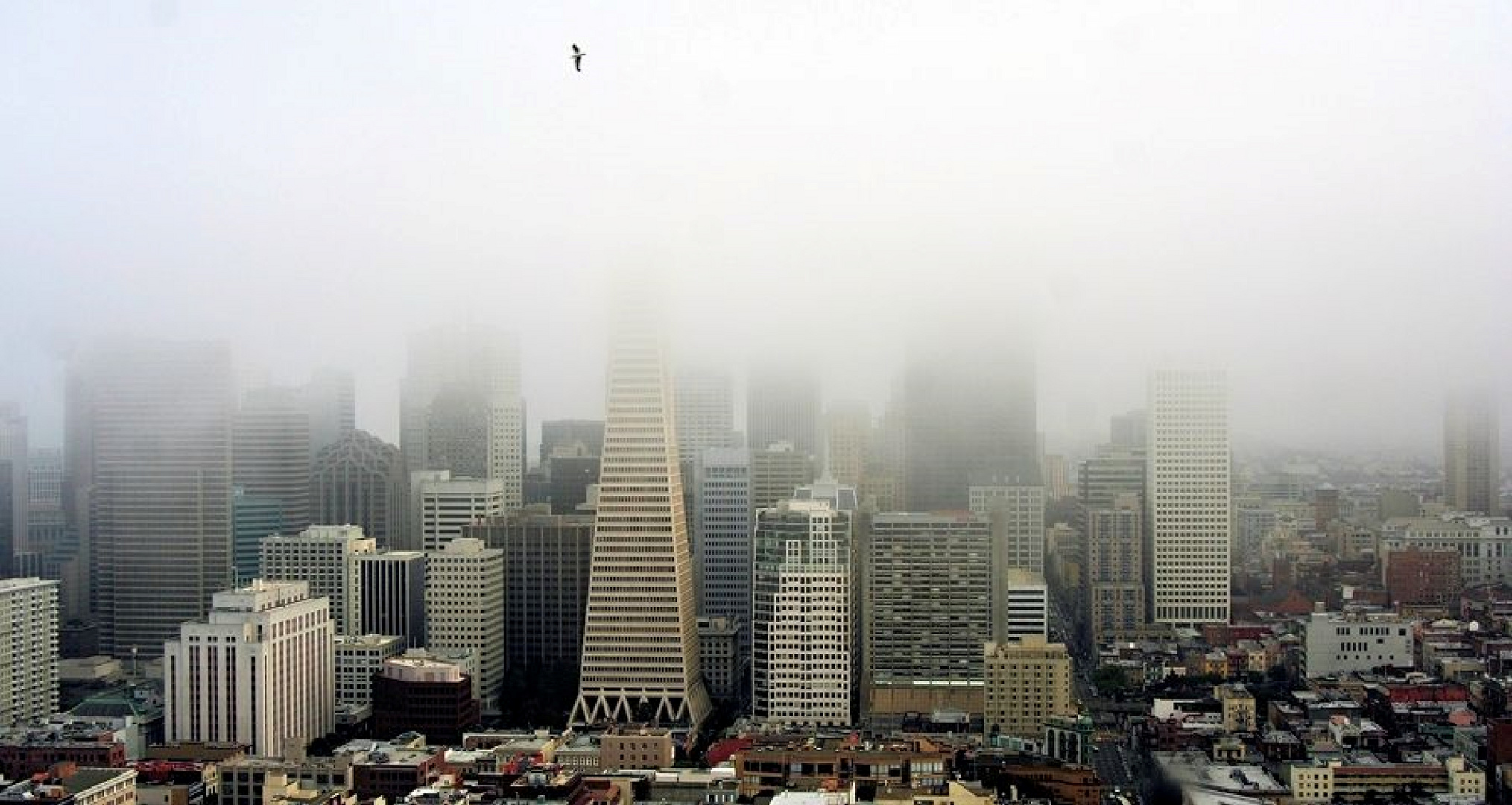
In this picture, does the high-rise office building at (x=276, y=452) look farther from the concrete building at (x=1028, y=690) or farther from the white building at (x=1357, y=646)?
the white building at (x=1357, y=646)

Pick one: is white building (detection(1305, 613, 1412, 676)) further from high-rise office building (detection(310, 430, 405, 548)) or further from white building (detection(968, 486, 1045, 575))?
high-rise office building (detection(310, 430, 405, 548))

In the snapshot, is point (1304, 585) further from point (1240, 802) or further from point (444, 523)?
point (444, 523)

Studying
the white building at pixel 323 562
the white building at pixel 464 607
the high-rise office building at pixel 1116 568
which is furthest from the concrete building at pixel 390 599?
the high-rise office building at pixel 1116 568

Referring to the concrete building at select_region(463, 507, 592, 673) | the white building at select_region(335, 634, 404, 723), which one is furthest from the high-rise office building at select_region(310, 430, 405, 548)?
the white building at select_region(335, 634, 404, 723)

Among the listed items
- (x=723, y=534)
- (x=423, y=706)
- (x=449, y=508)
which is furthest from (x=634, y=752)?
(x=449, y=508)

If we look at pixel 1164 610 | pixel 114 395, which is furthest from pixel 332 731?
pixel 1164 610
